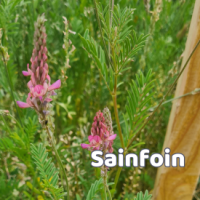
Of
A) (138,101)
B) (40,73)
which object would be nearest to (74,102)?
(138,101)

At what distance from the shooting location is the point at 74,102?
136cm

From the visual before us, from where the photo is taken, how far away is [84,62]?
122 cm

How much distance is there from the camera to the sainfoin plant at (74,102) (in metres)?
0.47

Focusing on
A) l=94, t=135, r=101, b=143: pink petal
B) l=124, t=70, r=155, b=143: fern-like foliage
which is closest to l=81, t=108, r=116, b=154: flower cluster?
l=94, t=135, r=101, b=143: pink petal

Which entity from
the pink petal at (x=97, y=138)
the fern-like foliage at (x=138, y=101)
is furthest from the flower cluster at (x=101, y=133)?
the fern-like foliage at (x=138, y=101)

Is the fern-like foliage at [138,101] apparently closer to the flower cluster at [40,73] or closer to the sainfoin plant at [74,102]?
the sainfoin plant at [74,102]

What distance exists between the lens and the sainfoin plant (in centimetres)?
47

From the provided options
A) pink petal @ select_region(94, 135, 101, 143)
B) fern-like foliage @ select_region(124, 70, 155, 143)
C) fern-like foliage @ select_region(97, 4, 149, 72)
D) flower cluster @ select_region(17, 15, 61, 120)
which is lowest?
pink petal @ select_region(94, 135, 101, 143)

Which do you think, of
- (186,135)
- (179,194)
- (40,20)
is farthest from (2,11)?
(179,194)

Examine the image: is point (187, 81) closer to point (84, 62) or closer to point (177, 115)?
point (177, 115)

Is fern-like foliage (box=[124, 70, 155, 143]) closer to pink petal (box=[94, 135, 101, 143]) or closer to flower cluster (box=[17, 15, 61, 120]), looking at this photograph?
pink petal (box=[94, 135, 101, 143])

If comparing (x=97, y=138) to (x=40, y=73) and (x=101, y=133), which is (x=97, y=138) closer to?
(x=101, y=133)

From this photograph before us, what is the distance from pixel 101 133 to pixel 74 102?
89 cm

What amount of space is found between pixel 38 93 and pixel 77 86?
0.89m
